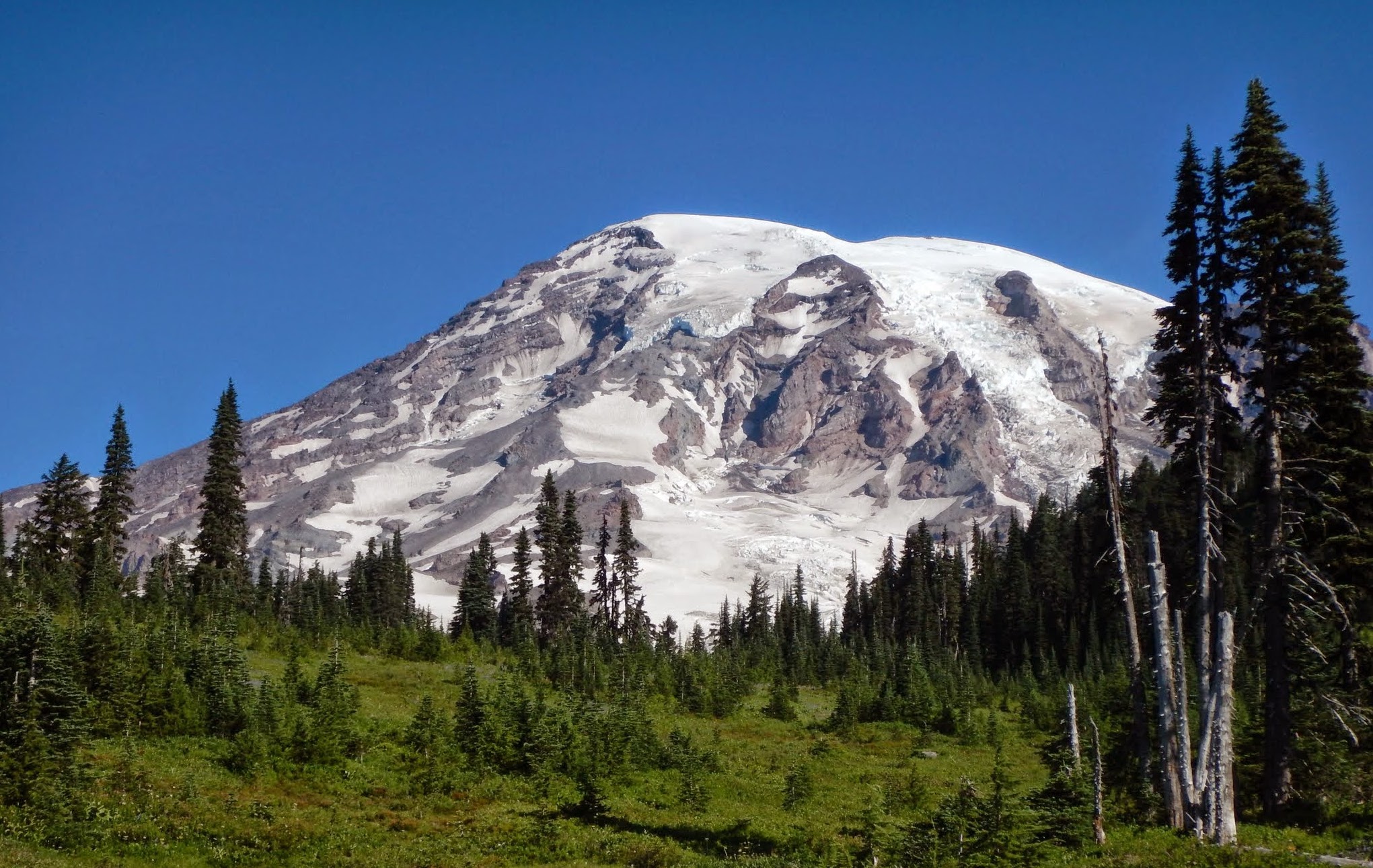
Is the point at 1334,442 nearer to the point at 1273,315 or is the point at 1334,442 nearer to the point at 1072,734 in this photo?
the point at 1273,315

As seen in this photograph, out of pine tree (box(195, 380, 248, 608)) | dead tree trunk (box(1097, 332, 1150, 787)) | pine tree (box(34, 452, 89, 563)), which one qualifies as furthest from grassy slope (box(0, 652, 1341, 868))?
pine tree (box(34, 452, 89, 563))

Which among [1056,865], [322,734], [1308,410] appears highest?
[1308,410]

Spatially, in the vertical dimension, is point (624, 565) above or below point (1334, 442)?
A: above

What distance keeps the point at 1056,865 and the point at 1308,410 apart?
562 inches

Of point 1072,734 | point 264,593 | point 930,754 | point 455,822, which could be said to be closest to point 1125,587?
point 1072,734

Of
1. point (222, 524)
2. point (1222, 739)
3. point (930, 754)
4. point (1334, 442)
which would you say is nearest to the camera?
point (1222, 739)

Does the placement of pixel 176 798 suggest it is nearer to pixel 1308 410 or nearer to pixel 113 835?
pixel 113 835

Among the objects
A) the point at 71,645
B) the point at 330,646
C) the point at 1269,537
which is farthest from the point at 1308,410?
the point at 330,646

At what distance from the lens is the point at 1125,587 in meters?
29.3

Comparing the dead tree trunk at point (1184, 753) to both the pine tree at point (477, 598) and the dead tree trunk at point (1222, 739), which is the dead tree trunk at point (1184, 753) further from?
the pine tree at point (477, 598)

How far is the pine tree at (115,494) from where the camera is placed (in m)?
72.2

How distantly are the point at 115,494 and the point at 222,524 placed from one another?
409 inches

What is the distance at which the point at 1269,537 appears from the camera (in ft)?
89.9

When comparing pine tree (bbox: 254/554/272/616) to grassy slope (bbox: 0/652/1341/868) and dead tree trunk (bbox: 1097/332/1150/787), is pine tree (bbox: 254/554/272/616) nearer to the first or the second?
grassy slope (bbox: 0/652/1341/868)
